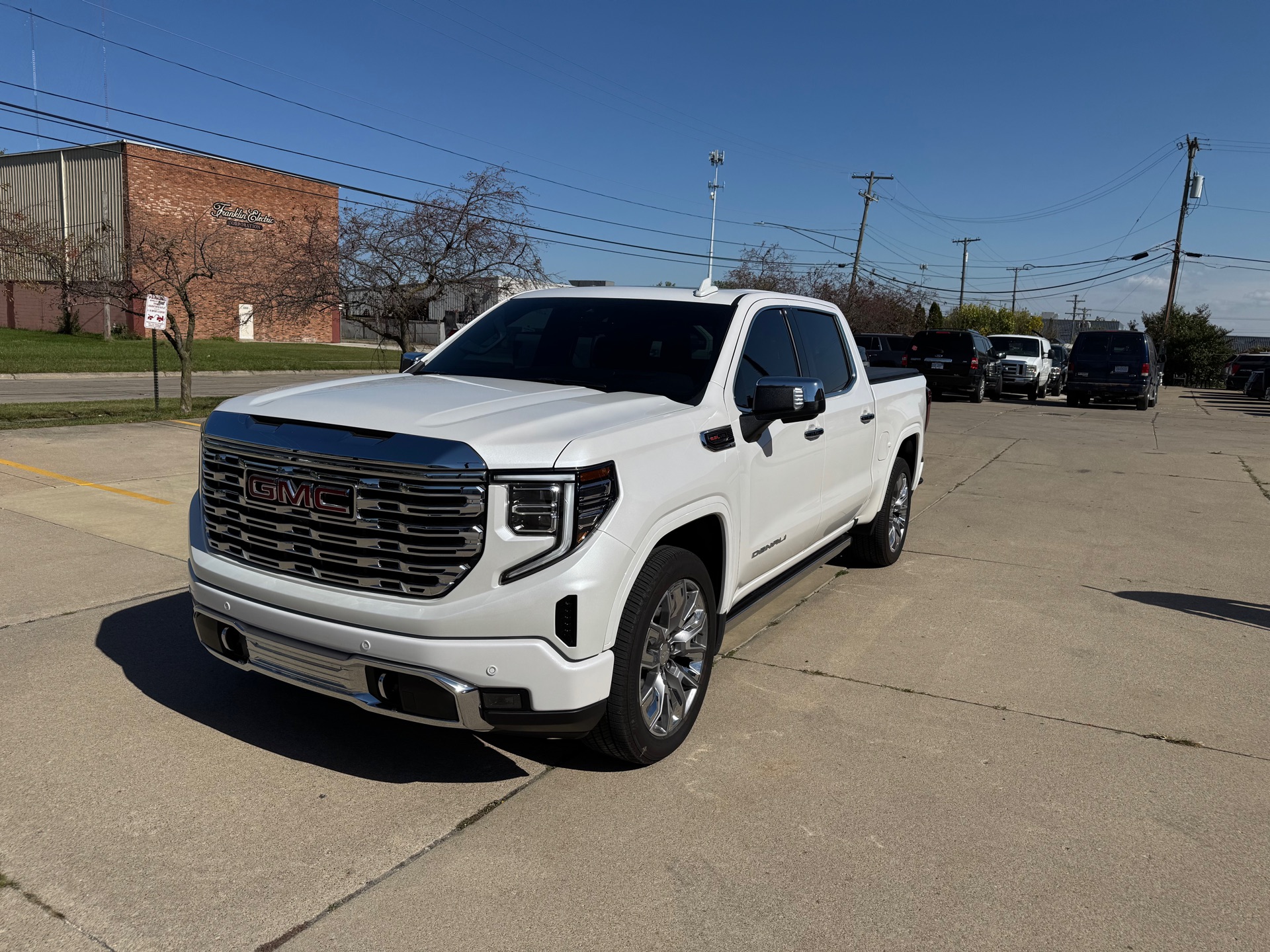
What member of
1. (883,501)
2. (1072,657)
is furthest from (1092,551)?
(1072,657)

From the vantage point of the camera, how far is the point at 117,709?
4.23 metres

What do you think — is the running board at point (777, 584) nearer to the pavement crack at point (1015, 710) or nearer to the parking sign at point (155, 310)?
the pavement crack at point (1015, 710)

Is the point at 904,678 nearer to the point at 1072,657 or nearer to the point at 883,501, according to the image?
the point at 1072,657

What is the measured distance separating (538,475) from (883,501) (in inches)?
165

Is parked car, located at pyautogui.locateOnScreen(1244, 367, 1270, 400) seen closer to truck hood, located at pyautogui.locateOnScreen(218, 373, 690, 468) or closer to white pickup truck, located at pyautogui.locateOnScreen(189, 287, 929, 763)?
white pickup truck, located at pyautogui.locateOnScreen(189, 287, 929, 763)

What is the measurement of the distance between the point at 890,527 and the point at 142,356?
3470 centimetres

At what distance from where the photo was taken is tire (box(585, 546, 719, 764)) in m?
3.53

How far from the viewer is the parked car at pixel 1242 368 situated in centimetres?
3751

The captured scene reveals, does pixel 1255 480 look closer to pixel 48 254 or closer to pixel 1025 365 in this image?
pixel 1025 365

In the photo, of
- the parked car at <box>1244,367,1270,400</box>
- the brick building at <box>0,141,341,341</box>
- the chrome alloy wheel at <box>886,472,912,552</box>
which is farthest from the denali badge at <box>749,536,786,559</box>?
the brick building at <box>0,141,341,341</box>

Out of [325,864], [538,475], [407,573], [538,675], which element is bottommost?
[325,864]

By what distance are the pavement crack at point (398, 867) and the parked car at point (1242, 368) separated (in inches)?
1580

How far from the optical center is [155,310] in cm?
1395

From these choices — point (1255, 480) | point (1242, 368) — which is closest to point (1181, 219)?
point (1242, 368)
